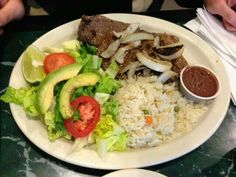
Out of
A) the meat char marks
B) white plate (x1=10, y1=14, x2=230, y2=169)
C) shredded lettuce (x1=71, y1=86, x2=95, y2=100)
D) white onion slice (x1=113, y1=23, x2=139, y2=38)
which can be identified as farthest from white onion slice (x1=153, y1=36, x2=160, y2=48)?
shredded lettuce (x1=71, y1=86, x2=95, y2=100)

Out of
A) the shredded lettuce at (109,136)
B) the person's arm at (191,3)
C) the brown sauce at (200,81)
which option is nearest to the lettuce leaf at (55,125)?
the shredded lettuce at (109,136)

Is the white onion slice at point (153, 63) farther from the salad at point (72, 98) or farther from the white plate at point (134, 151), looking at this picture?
the white plate at point (134, 151)

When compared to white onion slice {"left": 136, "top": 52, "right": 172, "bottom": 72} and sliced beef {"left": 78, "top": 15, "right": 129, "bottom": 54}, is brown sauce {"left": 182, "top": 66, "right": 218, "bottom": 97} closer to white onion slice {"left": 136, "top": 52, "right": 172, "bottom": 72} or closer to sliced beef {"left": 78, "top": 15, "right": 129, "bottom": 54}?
white onion slice {"left": 136, "top": 52, "right": 172, "bottom": 72}

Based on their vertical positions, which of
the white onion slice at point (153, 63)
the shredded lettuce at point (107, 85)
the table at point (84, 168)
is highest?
the white onion slice at point (153, 63)

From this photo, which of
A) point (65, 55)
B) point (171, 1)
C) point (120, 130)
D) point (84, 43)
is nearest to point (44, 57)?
point (65, 55)

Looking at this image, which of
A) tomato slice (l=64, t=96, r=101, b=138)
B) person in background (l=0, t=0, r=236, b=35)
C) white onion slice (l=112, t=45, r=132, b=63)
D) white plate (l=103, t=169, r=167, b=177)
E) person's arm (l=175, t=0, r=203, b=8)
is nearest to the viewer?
white plate (l=103, t=169, r=167, b=177)

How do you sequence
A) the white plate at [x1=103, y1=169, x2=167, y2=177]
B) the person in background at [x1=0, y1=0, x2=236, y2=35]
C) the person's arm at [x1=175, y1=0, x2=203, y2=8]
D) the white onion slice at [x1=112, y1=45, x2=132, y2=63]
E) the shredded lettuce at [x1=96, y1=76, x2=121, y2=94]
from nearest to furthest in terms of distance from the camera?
the white plate at [x1=103, y1=169, x2=167, y2=177] → the shredded lettuce at [x1=96, y1=76, x2=121, y2=94] → the white onion slice at [x1=112, y1=45, x2=132, y2=63] → the person in background at [x1=0, y1=0, x2=236, y2=35] → the person's arm at [x1=175, y1=0, x2=203, y2=8]

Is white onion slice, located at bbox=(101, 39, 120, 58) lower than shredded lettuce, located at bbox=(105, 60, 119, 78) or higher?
higher

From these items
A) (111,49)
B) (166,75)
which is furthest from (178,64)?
(111,49)
